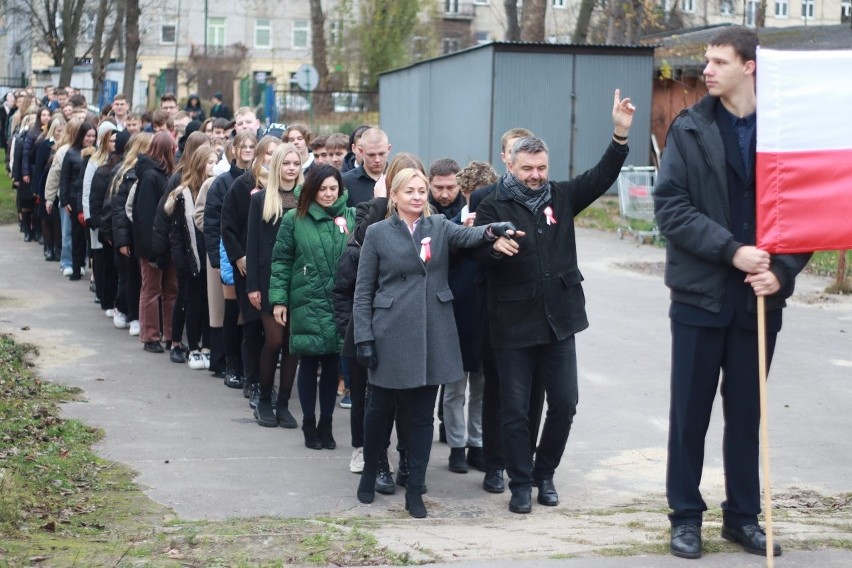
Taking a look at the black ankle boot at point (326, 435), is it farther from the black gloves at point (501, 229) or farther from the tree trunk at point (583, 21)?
the tree trunk at point (583, 21)

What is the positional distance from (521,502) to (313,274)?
2.24 meters

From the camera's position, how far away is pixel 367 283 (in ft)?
24.0

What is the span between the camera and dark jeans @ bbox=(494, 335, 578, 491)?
7184 mm

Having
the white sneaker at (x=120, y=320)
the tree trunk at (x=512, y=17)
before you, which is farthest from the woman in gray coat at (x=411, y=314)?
the tree trunk at (x=512, y=17)

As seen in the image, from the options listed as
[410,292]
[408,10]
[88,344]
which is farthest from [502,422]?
[408,10]

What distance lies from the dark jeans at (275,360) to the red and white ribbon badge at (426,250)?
222cm

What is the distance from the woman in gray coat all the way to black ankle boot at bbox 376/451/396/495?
0.82ft

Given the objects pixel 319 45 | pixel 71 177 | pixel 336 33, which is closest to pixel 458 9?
pixel 336 33

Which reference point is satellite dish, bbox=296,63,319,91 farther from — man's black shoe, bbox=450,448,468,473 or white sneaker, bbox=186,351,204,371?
man's black shoe, bbox=450,448,468,473

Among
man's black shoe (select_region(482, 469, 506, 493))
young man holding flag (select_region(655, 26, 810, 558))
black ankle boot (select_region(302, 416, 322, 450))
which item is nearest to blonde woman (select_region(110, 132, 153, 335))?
black ankle boot (select_region(302, 416, 322, 450))

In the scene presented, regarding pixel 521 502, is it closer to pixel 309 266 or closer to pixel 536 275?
pixel 536 275

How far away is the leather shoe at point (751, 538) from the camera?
5.79 metres

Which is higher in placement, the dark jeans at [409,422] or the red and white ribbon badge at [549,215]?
the red and white ribbon badge at [549,215]

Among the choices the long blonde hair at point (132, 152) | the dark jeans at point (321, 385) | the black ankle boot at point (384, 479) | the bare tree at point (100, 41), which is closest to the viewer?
the black ankle boot at point (384, 479)
